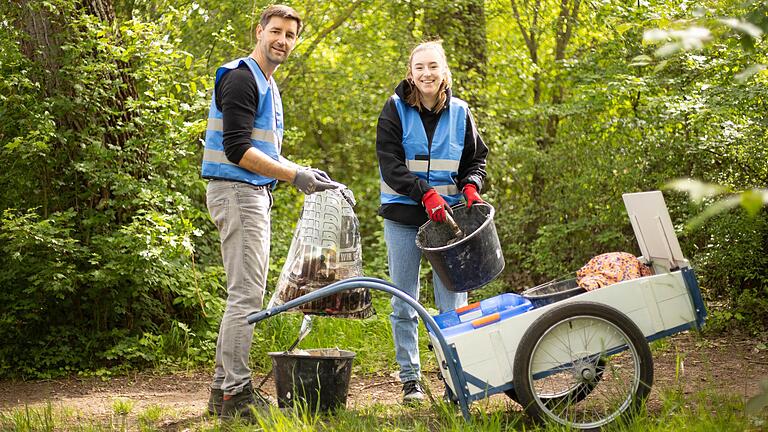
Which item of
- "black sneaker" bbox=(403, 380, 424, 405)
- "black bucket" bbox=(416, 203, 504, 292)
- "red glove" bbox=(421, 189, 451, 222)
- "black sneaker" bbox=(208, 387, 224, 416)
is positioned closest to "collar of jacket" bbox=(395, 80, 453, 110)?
"red glove" bbox=(421, 189, 451, 222)

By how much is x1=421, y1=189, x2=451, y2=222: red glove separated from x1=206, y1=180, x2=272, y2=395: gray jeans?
0.80 meters

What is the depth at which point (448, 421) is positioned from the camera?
3.59 m

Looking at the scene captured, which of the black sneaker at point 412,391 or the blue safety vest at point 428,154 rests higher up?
the blue safety vest at point 428,154

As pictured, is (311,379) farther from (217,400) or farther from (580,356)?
(580,356)

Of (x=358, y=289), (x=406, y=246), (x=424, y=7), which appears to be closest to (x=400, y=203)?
(x=406, y=246)

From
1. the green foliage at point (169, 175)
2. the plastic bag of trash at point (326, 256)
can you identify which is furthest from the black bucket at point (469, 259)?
the green foliage at point (169, 175)

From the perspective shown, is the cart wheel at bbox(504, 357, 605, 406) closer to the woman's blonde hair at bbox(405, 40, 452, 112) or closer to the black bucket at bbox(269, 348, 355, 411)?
the black bucket at bbox(269, 348, 355, 411)

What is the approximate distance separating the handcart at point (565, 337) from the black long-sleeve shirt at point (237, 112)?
2.50 ft

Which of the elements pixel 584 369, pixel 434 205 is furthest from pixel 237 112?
pixel 584 369

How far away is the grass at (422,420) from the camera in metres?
3.31

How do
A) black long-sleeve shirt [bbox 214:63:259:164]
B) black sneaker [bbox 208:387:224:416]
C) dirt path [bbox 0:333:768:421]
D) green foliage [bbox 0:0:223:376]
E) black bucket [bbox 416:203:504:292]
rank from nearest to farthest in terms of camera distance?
black bucket [bbox 416:203:504:292] < black long-sleeve shirt [bbox 214:63:259:164] < black sneaker [bbox 208:387:224:416] < dirt path [bbox 0:333:768:421] < green foliage [bbox 0:0:223:376]

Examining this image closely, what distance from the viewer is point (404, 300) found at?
11.4 feet

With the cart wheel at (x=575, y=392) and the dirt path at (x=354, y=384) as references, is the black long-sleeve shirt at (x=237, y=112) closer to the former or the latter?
the dirt path at (x=354, y=384)

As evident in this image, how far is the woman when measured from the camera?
161 inches
